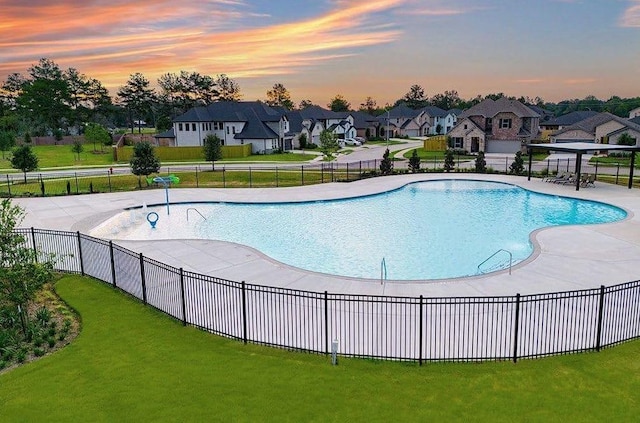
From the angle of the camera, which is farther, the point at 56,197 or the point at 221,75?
the point at 221,75

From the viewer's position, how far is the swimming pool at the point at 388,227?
1883 cm

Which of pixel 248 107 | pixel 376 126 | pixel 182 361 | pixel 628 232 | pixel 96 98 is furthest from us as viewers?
pixel 96 98

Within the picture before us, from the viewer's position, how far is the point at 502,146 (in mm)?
62656

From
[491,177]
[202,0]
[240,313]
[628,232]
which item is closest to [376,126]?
[491,177]

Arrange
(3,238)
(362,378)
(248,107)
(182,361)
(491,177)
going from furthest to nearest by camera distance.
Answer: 1. (248,107)
2. (491,177)
3. (3,238)
4. (182,361)
5. (362,378)

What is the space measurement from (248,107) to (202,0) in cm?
4426

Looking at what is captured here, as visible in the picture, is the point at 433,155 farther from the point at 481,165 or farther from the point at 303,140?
the point at 303,140

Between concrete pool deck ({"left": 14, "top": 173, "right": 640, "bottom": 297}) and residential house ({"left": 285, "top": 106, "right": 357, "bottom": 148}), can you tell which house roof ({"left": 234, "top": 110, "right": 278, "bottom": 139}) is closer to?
residential house ({"left": 285, "top": 106, "right": 357, "bottom": 148})

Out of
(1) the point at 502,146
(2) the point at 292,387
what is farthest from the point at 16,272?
(1) the point at 502,146

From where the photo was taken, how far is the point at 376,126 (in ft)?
335

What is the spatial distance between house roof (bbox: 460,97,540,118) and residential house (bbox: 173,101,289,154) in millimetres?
28052

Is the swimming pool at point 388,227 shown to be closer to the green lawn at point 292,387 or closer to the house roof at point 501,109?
the green lawn at point 292,387

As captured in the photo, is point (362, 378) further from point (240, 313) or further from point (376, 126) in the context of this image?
point (376, 126)

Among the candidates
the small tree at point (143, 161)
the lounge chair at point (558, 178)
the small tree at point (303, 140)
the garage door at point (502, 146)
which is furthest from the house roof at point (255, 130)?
the lounge chair at point (558, 178)
